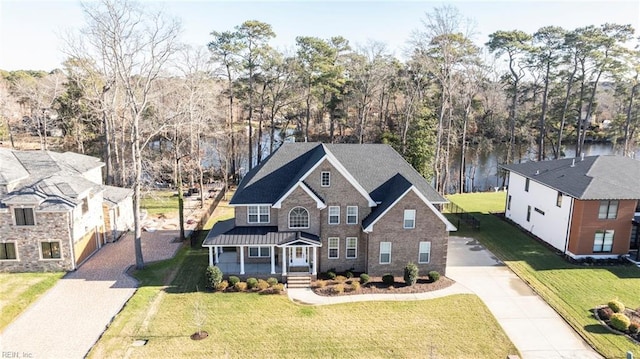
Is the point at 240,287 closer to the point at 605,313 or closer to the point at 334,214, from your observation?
the point at 334,214

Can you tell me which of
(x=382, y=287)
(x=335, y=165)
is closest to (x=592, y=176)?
(x=382, y=287)

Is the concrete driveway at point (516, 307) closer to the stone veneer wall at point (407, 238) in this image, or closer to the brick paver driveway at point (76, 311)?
the stone veneer wall at point (407, 238)

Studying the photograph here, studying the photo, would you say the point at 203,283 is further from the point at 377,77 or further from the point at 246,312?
the point at 377,77

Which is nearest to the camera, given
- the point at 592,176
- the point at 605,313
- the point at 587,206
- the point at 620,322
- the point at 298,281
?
the point at 620,322

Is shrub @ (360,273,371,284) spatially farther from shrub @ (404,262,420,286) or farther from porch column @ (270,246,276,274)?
porch column @ (270,246,276,274)

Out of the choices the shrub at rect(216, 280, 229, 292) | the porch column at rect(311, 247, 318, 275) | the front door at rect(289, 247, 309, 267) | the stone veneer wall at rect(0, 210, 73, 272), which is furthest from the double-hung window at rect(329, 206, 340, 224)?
the stone veneer wall at rect(0, 210, 73, 272)

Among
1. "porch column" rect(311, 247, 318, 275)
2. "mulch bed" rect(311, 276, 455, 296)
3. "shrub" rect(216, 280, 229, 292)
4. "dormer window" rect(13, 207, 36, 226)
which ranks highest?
"dormer window" rect(13, 207, 36, 226)

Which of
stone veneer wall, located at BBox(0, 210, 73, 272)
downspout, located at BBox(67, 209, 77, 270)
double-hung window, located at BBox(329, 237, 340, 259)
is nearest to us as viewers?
stone veneer wall, located at BBox(0, 210, 73, 272)
